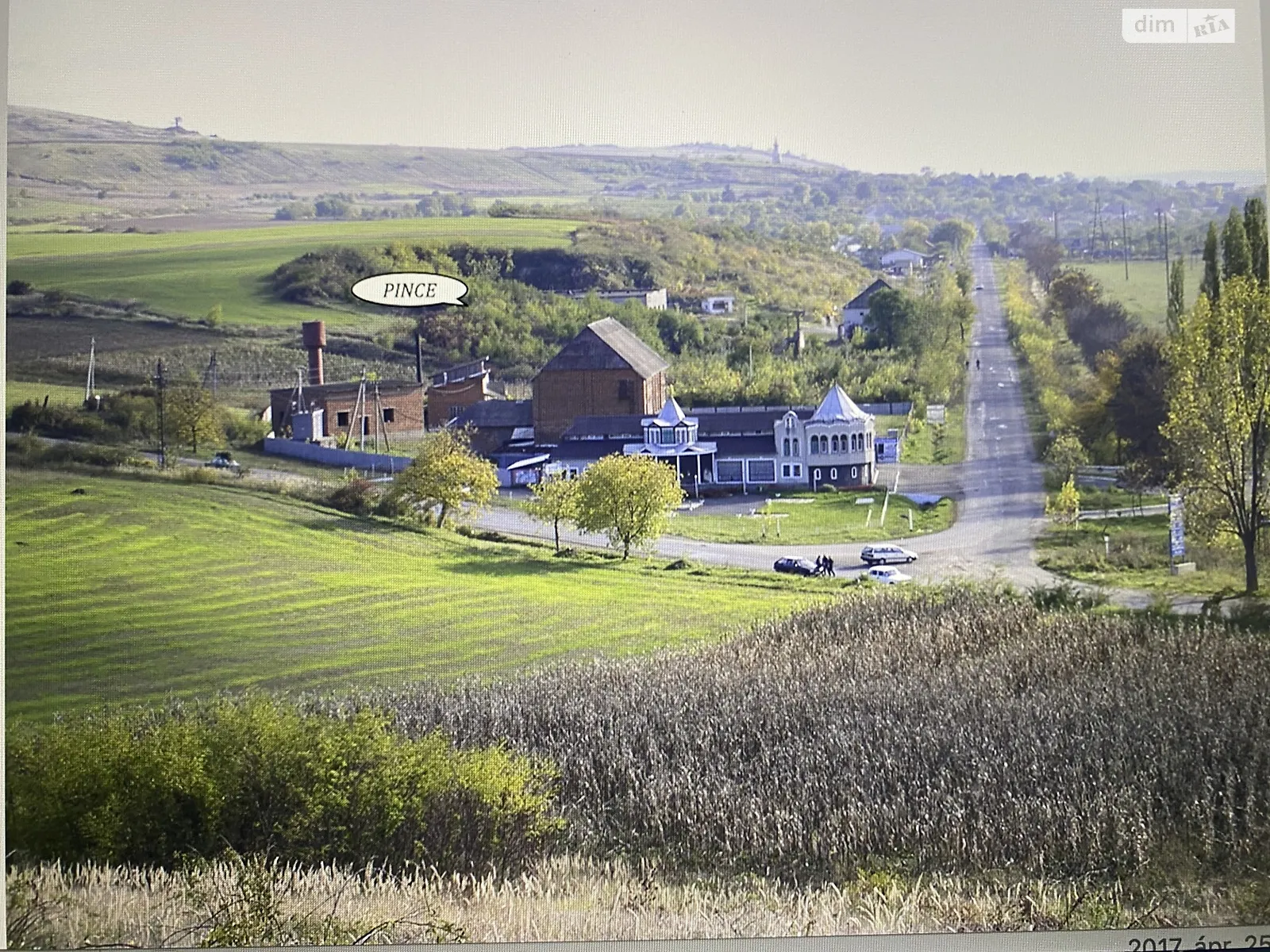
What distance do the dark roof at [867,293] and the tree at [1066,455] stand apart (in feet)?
4.57

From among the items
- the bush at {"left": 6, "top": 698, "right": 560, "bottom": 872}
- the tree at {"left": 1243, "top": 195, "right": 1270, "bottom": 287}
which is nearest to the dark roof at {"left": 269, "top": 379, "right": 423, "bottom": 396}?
the bush at {"left": 6, "top": 698, "right": 560, "bottom": 872}

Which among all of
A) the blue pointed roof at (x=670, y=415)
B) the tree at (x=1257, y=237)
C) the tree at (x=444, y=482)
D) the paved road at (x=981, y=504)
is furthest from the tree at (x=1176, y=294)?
the tree at (x=444, y=482)

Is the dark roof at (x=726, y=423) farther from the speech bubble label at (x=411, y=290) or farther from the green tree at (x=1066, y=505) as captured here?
the green tree at (x=1066, y=505)

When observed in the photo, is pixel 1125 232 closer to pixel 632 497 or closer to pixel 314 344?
pixel 632 497

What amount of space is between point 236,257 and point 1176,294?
5.52m

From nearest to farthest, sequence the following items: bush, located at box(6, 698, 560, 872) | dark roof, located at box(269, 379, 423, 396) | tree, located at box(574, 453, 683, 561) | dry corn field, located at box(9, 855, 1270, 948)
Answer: dry corn field, located at box(9, 855, 1270, 948) → bush, located at box(6, 698, 560, 872) → tree, located at box(574, 453, 683, 561) → dark roof, located at box(269, 379, 423, 396)

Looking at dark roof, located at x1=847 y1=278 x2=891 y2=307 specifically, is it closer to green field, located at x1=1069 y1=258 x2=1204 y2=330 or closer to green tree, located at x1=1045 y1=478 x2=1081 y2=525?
green field, located at x1=1069 y1=258 x2=1204 y2=330

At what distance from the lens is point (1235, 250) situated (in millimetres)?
7934

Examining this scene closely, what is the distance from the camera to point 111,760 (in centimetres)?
751

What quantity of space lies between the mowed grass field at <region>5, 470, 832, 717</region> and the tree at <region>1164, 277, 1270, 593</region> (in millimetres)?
2229

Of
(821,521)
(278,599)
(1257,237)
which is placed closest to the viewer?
(1257,237)

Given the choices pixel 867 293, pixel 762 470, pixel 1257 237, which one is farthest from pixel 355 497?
pixel 1257 237

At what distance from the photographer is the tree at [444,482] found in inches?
327

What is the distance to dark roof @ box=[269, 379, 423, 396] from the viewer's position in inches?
331
